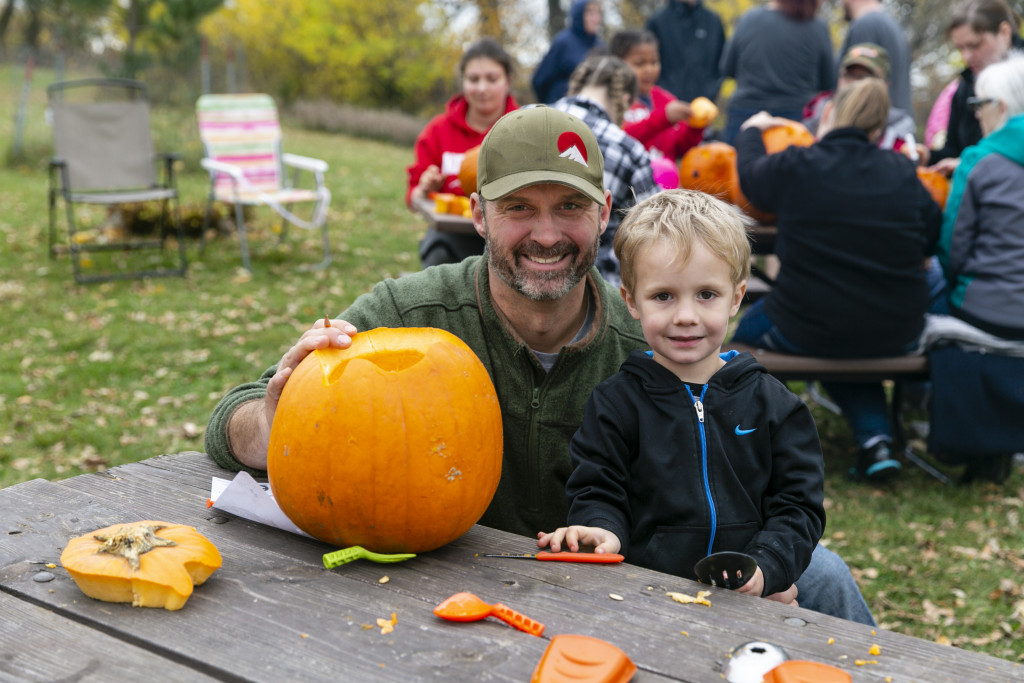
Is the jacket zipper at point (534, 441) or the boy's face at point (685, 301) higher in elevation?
the boy's face at point (685, 301)

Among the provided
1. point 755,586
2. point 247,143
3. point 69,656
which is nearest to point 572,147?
point 755,586

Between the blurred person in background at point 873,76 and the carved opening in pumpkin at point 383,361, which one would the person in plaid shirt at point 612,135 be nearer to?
the blurred person in background at point 873,76

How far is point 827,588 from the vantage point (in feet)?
6.80

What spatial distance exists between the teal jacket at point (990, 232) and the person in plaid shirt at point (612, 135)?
1.56 meters

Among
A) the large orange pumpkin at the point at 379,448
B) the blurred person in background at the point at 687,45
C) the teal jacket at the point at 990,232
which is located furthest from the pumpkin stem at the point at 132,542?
the blurred person in background at the point at 687,45

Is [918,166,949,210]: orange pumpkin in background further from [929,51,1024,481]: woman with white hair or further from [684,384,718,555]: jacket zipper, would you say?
[684,384,718,555]: jacket zipper

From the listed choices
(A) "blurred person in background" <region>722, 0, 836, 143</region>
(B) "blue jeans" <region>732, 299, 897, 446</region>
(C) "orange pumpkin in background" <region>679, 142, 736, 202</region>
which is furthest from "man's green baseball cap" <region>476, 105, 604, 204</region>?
(A) "blurred person in background" <region>722, 0, 836, 143</region>

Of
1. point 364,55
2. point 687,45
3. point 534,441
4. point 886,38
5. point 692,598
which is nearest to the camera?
point 692,598

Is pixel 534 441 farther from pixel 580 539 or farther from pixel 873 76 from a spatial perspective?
pixel 873 76

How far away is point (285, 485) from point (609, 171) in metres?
2.82

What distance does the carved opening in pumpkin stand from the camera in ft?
5.30

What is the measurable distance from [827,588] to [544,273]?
3.31ft

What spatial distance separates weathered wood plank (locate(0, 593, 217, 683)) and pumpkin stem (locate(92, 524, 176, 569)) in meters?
0.12

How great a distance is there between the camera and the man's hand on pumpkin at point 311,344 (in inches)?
65.9
